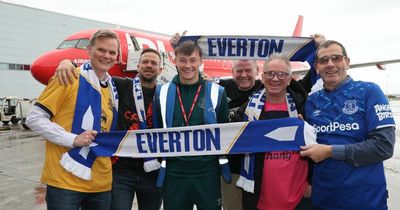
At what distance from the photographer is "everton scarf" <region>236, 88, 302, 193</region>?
2814mm

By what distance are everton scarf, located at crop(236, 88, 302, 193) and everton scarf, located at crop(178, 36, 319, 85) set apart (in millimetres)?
1058

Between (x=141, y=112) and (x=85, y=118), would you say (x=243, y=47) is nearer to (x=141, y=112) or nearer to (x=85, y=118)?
(x=141, y=112)

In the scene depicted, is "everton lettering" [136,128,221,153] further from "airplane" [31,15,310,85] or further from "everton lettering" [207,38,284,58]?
"airplane" [31,15,310,85]

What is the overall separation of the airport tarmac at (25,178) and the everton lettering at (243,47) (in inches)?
111

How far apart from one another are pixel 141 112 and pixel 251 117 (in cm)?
109

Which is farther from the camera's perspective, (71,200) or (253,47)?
(253,47)

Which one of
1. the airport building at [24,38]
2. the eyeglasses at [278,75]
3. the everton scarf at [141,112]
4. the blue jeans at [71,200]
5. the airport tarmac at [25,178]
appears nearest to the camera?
the blue jeans at [71,200]

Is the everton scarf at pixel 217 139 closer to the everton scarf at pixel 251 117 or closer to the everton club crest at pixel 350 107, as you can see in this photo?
the everton scarf at pixel 251 117

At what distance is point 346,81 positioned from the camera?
8.51ft

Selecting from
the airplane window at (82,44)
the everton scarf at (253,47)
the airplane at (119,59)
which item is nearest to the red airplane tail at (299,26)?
the airplane at (119,59)

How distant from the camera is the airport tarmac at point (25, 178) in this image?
5395mm

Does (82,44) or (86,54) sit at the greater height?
A: (82,44)

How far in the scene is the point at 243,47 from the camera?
13.2 feet

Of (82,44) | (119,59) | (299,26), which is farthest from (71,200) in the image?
(299,26)
